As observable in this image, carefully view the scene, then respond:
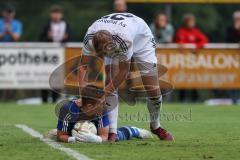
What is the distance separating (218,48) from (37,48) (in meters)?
4.60

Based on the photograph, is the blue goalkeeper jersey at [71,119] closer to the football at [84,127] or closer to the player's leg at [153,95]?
the football at [84,127]

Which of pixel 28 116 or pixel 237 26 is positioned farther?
pixel 237 26

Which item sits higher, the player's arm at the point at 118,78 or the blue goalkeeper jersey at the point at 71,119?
the player's arm at the point at 118,78

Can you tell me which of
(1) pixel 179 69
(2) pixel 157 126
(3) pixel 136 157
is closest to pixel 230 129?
(2) pixel 157 126

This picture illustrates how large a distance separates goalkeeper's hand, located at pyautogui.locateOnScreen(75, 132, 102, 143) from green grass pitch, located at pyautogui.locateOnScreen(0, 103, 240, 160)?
17 cm

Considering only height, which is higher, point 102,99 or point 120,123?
point 102,99

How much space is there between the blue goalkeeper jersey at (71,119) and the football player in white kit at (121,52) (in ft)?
0.54

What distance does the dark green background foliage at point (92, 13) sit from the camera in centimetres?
4444

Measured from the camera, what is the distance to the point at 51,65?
2153 cm

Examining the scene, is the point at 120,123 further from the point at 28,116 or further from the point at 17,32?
the point at 17,32

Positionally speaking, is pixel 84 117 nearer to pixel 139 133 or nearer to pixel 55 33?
pixel 139 133

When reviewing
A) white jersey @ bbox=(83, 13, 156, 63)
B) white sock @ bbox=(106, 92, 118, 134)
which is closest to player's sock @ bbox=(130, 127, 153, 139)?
white sock @ bbox=(106, 92, 118, 134)

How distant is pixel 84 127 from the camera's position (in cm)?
1084

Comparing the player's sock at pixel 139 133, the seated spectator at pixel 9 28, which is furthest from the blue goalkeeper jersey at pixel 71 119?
the seated spectator at pixel 9 28
